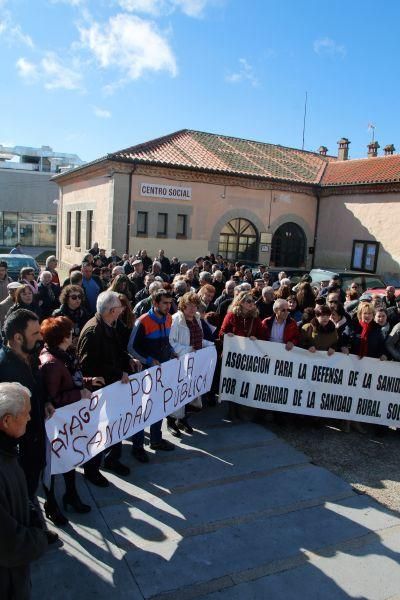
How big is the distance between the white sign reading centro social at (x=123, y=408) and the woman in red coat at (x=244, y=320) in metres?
0.47

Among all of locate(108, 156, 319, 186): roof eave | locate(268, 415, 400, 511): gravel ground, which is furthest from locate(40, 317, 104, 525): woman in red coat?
locate(108, 156, 319, 186): roof eave

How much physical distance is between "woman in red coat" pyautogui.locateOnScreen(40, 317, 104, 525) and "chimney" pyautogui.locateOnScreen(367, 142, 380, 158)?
2508 centimetres

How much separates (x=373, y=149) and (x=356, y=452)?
23.4 meters

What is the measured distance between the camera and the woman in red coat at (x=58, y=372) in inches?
150

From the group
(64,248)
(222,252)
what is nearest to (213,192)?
(222,252)

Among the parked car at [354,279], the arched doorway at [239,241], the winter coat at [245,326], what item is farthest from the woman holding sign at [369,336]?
the arched doorway at [239,241]

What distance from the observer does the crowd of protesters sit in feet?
7.99

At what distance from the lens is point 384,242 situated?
2016 cm

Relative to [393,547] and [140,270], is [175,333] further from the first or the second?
[140,270]

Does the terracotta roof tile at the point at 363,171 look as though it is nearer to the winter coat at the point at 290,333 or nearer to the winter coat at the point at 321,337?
the winter coat at the point at 321,337

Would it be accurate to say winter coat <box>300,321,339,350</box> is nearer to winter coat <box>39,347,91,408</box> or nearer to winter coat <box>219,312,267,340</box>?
winter coat <box>219,312,267,340</box>

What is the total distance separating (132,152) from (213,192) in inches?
152

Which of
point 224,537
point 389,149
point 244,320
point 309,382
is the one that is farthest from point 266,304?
point 389,149

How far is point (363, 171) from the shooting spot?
72.3 feet
